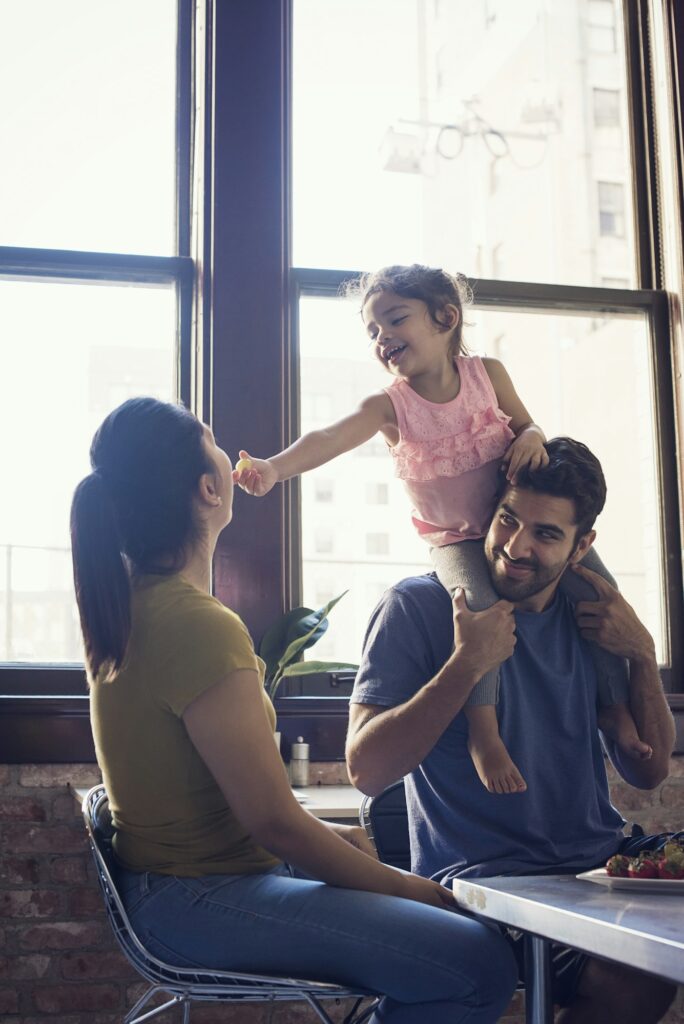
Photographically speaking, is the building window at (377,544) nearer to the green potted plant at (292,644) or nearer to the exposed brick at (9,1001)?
the green potted plant at (292,644)

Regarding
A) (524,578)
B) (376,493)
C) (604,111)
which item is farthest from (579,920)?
(604,111)

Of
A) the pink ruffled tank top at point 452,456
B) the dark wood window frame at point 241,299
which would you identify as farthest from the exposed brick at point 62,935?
the pink ruffled tank top at point 452,456

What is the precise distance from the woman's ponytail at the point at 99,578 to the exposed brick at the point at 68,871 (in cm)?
149

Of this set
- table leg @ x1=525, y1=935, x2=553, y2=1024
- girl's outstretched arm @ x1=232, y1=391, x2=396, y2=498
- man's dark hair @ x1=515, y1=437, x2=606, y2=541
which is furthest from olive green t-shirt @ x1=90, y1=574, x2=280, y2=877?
man's dark hair @ x1=515, y1=437, x2=606, y2=541

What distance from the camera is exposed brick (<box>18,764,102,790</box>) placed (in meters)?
3.14

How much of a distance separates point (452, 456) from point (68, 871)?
5.10 feet

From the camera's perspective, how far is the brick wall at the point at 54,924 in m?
3.07

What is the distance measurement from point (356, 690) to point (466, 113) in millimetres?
2575

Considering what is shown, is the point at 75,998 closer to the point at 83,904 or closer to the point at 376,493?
the point at 83,904

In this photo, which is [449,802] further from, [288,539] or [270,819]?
[288,539]

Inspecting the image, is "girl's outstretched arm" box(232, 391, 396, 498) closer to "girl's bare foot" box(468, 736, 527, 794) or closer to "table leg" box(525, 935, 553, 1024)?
"girl's bare foot" box(468, 736, 527, 794)

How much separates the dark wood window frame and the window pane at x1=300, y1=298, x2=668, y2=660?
7cm

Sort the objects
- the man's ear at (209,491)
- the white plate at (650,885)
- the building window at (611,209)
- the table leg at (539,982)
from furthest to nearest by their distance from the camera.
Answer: the building window at (611,209) < the man's ear at (209,491) < the table leg at (539,982) < the white plate at (650,885)

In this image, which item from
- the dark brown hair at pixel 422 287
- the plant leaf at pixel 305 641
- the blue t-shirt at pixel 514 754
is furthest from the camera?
the plant leaf at pixel 305 641
